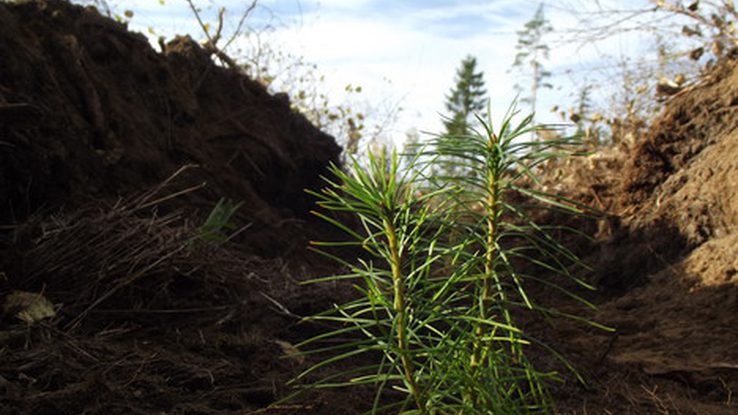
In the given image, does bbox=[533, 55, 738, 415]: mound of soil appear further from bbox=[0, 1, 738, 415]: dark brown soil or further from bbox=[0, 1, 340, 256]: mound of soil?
bbox=[0, 1, 340, 256]: mound of soil

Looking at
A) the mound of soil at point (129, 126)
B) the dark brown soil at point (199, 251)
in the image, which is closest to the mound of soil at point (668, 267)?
the dark brown soil at point (199, 251)

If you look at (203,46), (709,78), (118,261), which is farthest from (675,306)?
(203,46)

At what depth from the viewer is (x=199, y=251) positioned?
3422 millimetres

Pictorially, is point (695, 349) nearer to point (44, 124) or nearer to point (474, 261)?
point (474, 261)

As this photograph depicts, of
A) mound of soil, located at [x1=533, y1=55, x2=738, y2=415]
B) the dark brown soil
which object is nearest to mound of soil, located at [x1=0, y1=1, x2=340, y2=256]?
the dark brown soil

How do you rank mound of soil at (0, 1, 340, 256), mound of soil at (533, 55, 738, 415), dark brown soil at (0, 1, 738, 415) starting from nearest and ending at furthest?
dark brown soil at (0, 1, 738, 415) < mound of soil at (533, 55, 738, 415) < mound of soil at (0, 1, 340, 256)

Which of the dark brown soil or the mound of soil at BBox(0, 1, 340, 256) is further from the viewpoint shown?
the mound of soil at BBox(0, 1, 340, 256)

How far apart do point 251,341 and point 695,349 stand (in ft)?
7.65

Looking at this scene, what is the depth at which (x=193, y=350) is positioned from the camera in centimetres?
255

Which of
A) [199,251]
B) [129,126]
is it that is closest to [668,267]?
[199,251]

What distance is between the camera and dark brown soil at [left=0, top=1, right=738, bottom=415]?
221 centimetres

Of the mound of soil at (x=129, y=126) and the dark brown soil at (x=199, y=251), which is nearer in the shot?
the dark brown soil at (x=199, y=251)

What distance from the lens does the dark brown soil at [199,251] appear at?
87.1 inches

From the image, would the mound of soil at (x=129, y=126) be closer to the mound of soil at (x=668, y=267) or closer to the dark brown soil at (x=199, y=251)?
the dark brown soil at (x=199, y=251)
